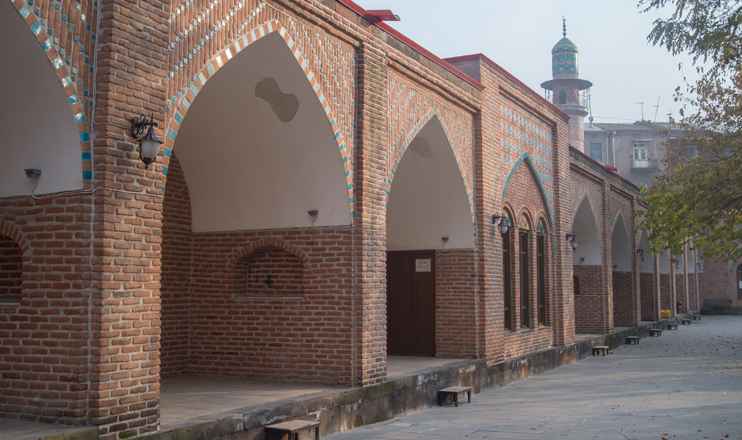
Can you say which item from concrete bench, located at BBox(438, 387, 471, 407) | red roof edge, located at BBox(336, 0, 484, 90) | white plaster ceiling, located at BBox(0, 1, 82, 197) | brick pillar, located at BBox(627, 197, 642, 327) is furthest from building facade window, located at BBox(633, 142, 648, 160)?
white plaster ceiling, located at BBox(0, 1, 82, 197)

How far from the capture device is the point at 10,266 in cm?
630

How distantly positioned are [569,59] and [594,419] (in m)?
40.1

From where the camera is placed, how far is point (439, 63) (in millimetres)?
10719

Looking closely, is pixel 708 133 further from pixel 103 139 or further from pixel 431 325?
pixel 103 139

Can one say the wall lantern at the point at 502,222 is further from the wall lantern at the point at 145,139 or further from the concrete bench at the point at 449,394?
the wall lantern at the point at 145,139

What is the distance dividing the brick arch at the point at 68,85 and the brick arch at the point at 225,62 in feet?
2.08

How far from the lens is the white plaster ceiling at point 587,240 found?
19.3 meters

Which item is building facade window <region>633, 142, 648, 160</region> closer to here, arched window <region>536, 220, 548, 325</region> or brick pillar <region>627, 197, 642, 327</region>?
brick pillar <region>627, 197, 642, 327</region>

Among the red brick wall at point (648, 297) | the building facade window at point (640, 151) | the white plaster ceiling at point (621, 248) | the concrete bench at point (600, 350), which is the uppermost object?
the building facade window at point (640, 151)

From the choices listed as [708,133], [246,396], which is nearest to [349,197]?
[246,396]

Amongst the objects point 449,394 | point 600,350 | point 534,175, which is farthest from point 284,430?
point 600,350

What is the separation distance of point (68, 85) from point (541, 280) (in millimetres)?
11924

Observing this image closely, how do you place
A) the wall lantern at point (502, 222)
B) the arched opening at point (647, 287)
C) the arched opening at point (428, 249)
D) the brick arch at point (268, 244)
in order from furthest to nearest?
1. the arched opening at point (647, 287)
2. the wall lantern at point (502, 222)
3. the arched opening at point (428, 249)
4. the brick arch at point (268, 244)

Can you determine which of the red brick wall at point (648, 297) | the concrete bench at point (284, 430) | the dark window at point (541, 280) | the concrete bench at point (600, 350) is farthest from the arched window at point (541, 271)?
the red brick wall at point (648, 297)
